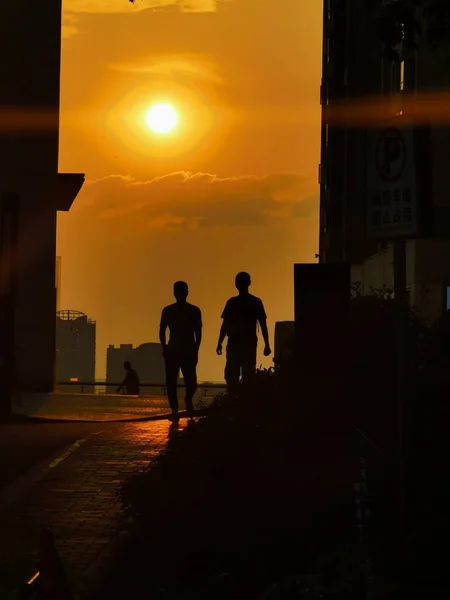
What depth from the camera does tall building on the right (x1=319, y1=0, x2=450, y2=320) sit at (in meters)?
8.14

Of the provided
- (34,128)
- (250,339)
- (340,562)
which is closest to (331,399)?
(340,562)

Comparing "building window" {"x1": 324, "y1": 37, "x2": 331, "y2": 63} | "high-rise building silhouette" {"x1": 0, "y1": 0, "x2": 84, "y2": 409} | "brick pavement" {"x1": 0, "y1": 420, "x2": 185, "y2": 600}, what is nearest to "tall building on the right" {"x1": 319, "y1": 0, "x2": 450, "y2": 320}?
"building window" {"x1": 324, "y1": 37, "x2": 331, "y2": 63}

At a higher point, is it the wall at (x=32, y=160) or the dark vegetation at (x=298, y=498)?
the wall at (x=32, y=160)

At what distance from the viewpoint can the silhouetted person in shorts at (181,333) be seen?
1862 cm

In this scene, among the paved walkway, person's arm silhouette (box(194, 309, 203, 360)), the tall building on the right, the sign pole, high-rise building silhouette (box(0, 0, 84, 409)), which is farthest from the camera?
high-rise building silhouette (box(0, 0, 84, 409))

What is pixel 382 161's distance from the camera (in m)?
8.27

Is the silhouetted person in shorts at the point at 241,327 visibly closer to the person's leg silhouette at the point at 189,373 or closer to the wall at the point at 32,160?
the person's leg silhouette at the point at 189,373

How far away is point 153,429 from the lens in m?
17.9

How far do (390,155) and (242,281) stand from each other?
365 inches

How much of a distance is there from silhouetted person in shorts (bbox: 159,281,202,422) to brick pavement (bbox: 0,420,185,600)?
2884 millimetres

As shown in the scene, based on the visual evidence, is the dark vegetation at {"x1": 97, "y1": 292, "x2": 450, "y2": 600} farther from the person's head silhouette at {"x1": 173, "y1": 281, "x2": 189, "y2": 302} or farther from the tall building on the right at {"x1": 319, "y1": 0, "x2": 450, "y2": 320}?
the person's head silhouette at {"x1": 173, "y1": 281, "x2": 189, "y2": 302}

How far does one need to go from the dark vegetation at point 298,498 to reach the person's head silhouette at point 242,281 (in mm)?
5877

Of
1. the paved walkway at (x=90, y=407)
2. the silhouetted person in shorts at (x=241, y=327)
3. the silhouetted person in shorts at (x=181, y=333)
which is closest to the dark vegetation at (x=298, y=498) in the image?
the silhouetted person in shorts at (x=241, y=327)

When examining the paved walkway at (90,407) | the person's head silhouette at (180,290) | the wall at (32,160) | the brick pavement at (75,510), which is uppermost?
the wall at (32,160)
